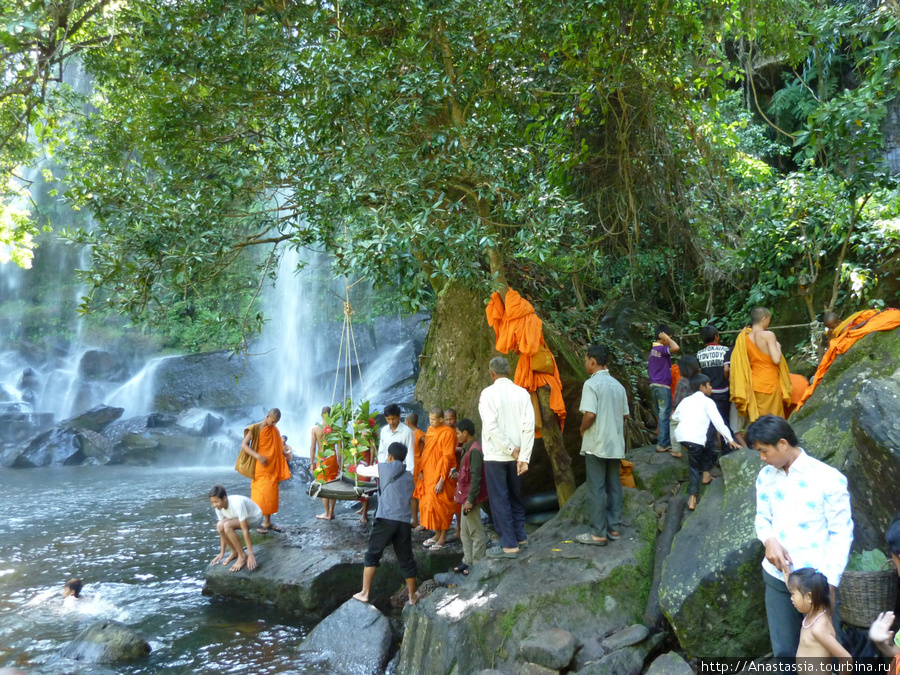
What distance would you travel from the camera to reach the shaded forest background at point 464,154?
20.1 ft

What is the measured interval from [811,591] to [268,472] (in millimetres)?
6677

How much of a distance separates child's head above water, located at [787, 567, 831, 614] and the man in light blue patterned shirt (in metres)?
0.06

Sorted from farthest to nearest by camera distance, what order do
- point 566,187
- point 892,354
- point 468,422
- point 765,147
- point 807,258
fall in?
point 765,147 < point 566,187 < point 807,258 < point 468,422 < point 892,354

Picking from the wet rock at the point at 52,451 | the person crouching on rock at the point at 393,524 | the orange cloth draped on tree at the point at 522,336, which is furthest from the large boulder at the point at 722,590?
the wet rock at the point at 52,451

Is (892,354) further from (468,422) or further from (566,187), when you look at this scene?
(566,187)

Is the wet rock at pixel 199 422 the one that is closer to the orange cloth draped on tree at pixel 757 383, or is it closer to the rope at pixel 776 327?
the rope at pixel 776 327

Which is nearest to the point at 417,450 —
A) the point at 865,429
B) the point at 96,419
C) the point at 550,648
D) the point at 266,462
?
the point at 266,462

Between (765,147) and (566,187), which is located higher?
(765,147)

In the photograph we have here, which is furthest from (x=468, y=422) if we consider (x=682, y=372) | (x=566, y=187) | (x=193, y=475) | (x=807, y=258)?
(x=193, y=475)

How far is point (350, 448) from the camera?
7238 millimetres

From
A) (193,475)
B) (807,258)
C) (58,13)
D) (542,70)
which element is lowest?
(193,475)

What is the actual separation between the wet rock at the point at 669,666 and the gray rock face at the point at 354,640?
2.43m

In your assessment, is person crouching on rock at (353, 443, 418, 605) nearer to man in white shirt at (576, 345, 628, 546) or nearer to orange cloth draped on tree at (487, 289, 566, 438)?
orange cloth draped on tree at (487, 289, 566, 438)

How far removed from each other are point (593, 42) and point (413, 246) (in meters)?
3.62
